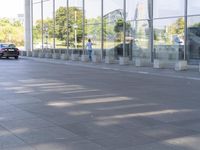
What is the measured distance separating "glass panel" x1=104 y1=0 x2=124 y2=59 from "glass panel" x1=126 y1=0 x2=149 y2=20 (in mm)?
804

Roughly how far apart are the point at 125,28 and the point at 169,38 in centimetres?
496

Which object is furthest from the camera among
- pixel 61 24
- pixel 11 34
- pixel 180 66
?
pixel 11 34

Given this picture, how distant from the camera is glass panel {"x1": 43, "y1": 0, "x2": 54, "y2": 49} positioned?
42.4 metres

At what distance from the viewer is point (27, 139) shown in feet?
24.2

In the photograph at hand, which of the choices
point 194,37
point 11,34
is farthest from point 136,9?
point 11,34

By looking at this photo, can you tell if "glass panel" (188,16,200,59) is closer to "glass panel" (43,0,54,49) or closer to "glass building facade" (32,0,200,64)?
"glass building facade" (32,0,200,64)

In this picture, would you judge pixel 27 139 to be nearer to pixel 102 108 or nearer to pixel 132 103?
pixel 102 108

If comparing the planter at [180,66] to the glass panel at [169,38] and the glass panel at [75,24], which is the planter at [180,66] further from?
the glass panel at [75,24]

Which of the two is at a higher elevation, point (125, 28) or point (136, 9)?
point (136, 9)

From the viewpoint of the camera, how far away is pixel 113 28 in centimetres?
3291

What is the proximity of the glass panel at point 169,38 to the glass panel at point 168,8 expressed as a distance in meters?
0.37

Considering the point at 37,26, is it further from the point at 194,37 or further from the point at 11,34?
the point at 11,34

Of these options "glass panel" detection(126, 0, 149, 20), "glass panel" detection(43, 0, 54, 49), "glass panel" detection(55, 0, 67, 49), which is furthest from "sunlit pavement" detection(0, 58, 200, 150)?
"glass panel" detection(43, 0, 54, 49)

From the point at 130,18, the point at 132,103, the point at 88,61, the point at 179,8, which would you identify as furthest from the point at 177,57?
the point at 132,103
